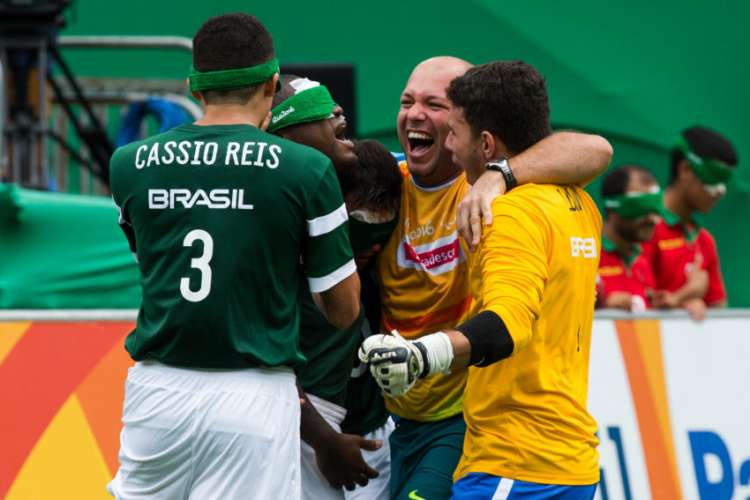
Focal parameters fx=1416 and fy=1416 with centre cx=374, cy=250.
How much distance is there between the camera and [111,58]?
39.4 feet

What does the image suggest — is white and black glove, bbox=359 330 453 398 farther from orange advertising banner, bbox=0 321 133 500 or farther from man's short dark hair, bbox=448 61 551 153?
orange advertising banner, bbox=0 321 133 500

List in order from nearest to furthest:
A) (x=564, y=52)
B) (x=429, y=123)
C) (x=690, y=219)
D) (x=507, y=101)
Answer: (x=507, y=101)
(x=429, y=123)
(x=690, y=219)
(x=564, y=52)

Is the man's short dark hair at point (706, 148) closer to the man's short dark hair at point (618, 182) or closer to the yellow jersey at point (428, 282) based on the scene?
the man's short dark hair at point (618, 182)

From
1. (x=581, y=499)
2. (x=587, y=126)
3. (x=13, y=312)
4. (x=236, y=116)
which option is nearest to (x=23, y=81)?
(x=13, y=312)

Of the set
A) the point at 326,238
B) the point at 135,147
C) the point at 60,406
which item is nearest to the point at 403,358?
the point at 326,238

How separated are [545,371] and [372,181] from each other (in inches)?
48.6

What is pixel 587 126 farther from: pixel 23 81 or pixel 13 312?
pixel 13 312

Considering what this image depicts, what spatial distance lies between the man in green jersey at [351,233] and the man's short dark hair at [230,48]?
0.72m

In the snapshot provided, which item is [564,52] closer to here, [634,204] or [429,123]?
[634,204]

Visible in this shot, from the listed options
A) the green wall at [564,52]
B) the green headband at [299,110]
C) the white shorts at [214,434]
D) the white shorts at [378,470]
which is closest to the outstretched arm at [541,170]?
the white shorts at [214,434]

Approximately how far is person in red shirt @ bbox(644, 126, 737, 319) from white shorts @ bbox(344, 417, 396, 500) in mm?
3772

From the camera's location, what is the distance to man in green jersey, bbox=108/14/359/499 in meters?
4.13

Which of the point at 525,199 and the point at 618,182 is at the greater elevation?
the point at 525,199

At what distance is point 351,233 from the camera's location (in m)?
5.13
